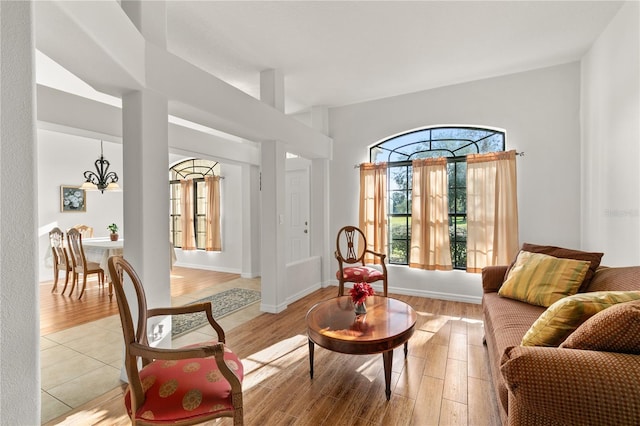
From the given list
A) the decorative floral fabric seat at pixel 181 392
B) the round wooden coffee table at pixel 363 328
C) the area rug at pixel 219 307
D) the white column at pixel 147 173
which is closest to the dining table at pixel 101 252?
the area rug at pixel 219 307

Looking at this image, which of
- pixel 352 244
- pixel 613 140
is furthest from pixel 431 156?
pixel 613 140

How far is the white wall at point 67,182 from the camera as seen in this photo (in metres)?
5.61

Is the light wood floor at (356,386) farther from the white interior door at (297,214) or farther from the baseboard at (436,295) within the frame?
the white interior door at (297,214)

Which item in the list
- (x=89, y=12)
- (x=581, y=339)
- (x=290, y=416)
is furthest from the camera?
(x=290, y=416)

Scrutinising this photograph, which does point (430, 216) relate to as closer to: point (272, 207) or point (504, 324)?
point (272, 207)

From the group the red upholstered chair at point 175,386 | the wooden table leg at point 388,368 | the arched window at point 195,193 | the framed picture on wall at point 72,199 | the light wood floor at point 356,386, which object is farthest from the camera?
the arched window at point 195,193

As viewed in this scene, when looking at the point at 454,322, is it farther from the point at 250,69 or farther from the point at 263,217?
the point at 250,69

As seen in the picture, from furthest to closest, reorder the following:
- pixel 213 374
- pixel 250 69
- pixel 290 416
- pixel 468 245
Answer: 1. pixel 468 245
2. pixel 250 69
3. pixel 290 416
4. pixel 213 374

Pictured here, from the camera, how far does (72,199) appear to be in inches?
236

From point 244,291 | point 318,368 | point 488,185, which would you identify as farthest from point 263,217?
point 488,185

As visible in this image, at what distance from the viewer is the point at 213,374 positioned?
144 centimetres

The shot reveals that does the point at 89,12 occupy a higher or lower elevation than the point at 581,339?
higher

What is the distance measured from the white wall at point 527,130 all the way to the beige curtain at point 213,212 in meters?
3.57

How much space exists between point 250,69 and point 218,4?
1188mm
